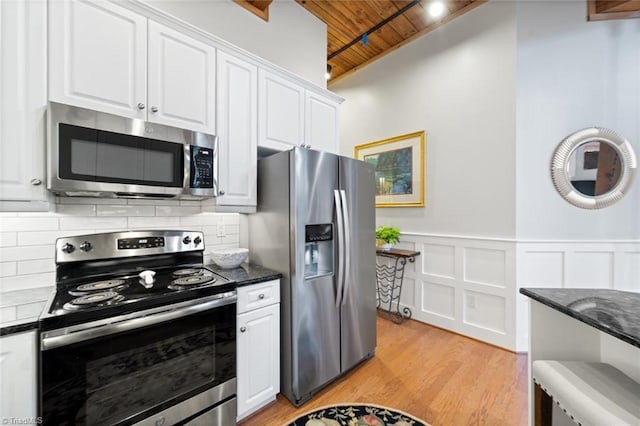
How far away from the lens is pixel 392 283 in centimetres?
353

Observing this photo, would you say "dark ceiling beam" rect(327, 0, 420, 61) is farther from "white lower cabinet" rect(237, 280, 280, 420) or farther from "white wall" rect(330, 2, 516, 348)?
"white lower cabinet" rect(237, 280, 280, 420)

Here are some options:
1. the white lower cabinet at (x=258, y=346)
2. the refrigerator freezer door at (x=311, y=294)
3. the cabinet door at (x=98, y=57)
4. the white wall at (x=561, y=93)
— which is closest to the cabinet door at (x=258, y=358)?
the white lower cabinet at (x=258, y=346)

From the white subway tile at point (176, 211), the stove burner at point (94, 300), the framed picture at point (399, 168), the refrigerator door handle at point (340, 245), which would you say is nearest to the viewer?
the stove burner at point (94, 300)

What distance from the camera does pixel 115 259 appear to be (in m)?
1.66

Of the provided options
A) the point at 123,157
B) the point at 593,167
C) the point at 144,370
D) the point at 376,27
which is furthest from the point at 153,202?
the point at 593,167

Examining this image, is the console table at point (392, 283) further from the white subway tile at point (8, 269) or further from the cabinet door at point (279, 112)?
the white subway tile at point (8, 269)

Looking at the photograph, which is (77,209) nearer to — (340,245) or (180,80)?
(180,80)

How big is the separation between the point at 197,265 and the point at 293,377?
1031 millimetres

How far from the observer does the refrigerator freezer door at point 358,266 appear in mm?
2170

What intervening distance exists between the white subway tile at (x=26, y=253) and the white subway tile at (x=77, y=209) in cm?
20

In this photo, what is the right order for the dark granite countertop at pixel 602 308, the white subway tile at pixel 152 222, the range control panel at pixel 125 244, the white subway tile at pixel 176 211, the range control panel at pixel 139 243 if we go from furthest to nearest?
1. the white subway tile at pixel 176 211
2. the white subway tile at pixel 152 222
3. the range control panel at pixel 139 243
4. the range control panel at pixel 125 244
5. the dark granite countertop at pixel 602 308

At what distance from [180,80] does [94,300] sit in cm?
134

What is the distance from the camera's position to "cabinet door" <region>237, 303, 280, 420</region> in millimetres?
1685

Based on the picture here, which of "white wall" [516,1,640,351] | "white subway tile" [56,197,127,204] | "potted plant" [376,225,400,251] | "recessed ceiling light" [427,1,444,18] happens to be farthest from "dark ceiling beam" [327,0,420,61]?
"white subway tile" [56,197,127,204]
